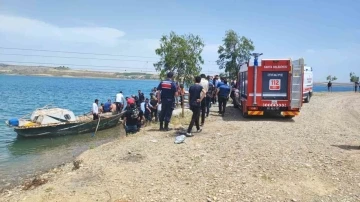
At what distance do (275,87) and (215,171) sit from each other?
8561 mm

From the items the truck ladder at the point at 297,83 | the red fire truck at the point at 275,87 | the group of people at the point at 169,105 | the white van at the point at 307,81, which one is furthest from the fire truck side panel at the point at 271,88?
the white van at the point at 307,81

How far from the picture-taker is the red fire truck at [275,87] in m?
14.5

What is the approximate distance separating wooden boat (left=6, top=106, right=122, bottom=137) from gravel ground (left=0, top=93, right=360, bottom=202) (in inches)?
331

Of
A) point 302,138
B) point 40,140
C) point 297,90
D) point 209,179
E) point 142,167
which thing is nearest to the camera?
point 209,179

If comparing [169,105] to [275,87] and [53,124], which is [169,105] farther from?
[53,124]

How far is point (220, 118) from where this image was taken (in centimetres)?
1554

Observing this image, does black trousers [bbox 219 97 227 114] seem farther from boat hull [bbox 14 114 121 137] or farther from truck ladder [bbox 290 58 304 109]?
boat hull [bbox 14 114 121 137]

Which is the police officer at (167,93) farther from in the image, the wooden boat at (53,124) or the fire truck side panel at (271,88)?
the wooden boat at (53,124)

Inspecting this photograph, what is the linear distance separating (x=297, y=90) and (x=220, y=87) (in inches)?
134

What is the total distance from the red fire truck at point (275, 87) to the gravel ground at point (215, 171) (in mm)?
3896

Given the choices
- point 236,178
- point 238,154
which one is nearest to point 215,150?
point 238,154

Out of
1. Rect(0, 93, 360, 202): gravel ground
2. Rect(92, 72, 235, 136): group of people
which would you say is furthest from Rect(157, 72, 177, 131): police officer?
Rect(0, 93, 360, 202): gravel ground

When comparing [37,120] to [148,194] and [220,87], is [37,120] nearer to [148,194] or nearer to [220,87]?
[220,87]

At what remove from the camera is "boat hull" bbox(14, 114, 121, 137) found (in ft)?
55.6
